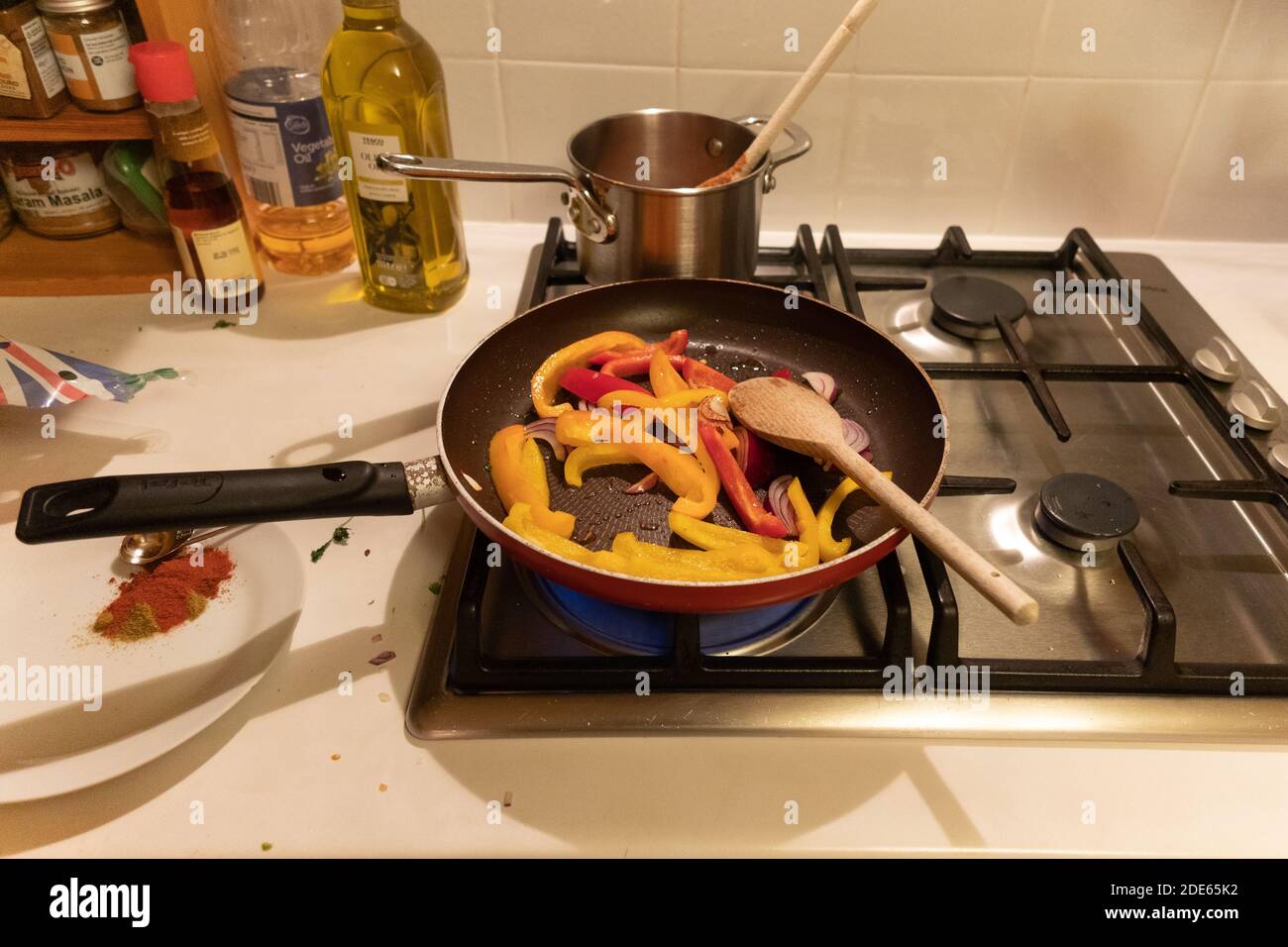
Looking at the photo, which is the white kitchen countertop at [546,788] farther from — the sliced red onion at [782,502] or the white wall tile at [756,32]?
the white wall tile at [756,32]

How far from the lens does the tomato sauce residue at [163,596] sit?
638 millimetres

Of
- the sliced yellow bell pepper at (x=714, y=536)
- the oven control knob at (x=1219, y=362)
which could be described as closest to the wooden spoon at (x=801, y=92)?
the sliced yellow bell pepper at (x=714, y=536)

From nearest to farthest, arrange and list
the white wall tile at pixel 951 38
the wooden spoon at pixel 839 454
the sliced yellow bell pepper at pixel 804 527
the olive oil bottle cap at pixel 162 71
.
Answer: the wooden spoon at pixel 839 454 → the sliced yellow bell pepper at pixel 804 527 → the olive oil bottle cap at pixel 162 71 → the white wall tile at pixel 951 38

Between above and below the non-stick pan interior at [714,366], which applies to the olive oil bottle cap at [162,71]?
above

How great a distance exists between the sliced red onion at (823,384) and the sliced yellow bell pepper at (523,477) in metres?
0.25

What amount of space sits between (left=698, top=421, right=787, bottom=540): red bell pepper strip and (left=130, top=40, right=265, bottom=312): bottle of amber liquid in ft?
1.86

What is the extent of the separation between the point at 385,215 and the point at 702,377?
381 millimetres

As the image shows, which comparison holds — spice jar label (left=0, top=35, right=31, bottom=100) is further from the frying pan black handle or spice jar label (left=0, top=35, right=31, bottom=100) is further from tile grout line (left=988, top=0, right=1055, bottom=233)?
tile grout line (left=988, top=0, right=1055, bottom=233)

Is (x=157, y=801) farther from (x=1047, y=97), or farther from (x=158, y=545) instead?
(x=1047, y=97)

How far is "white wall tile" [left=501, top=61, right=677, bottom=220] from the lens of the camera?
0.98 metres

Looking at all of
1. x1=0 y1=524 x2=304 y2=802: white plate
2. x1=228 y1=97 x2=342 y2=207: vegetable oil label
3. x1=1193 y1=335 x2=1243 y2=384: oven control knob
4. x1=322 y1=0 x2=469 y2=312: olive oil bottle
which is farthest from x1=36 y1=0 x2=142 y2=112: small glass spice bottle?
x1=1193 y1=335 x2=1243 y2=384: oven control knob

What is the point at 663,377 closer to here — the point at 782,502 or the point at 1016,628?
the point at 782,502

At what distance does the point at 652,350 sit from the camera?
80 centimetres
